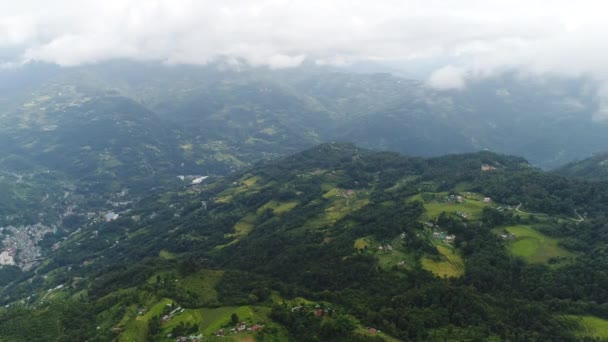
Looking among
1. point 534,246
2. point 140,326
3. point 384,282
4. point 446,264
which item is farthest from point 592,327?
point 140,326

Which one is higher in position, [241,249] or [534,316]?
[534,316]

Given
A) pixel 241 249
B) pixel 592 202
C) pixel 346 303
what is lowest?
pixel 241 249

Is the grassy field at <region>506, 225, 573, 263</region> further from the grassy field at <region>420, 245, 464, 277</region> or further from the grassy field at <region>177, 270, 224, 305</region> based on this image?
the grassy field at <region>177, 270, 224, 305</region>

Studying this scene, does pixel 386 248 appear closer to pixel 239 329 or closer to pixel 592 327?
pixel 592 327

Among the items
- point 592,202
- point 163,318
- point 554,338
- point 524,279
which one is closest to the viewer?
point 554,338

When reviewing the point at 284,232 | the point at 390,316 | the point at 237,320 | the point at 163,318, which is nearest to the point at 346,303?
the point at 390,316

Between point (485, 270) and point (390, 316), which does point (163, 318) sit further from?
point (485, 270)

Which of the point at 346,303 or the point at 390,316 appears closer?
the point at 390,316
